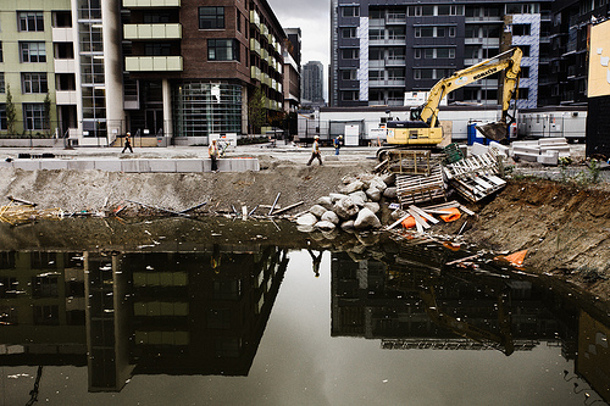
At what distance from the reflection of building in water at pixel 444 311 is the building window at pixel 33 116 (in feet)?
165

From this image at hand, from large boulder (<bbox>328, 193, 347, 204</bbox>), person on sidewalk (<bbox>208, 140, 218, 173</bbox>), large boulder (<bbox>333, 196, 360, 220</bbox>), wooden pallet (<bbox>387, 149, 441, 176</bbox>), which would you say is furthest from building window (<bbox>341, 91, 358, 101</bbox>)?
large boulder (<bbox>333, 196, 360, 220</bbox>)

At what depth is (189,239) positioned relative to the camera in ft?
58.6

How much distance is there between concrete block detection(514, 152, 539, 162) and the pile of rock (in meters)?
8.13

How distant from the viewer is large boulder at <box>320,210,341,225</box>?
63.7 feet

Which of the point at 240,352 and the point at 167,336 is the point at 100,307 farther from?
the point at 240,352

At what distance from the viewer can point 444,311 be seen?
11.1 metres

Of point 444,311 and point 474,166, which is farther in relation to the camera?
point 474,166

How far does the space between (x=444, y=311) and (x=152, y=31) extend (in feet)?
141

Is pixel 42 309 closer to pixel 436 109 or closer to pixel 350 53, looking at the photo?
pixel 436 109

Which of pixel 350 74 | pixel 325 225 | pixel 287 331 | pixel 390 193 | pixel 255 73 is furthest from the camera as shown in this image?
pixel 350 74

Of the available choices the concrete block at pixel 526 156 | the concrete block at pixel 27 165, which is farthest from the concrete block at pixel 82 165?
the concrete block at pixel 526 156

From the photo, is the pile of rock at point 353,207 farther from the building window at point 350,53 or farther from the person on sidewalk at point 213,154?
the building window at point 350,53

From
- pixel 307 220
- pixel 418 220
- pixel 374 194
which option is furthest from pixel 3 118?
pixel 418 220

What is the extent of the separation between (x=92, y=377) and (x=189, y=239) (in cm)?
984
